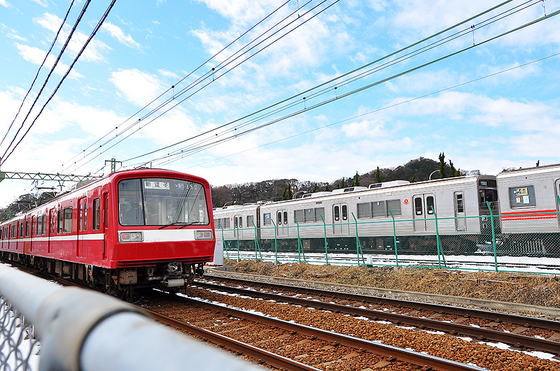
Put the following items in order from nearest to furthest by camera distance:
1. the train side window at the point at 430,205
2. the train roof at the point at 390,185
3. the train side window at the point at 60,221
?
the train side window at the point at 60,221 < the train roof at the point at 390,185 < the train side window at the point at 430,205

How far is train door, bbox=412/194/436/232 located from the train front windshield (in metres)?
12.1

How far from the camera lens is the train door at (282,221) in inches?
1023

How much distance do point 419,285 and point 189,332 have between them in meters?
7.22

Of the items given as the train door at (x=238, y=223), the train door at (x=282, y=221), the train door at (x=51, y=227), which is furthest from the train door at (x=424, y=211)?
the train door at (x=51, y=227)

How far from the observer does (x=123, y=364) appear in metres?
0.92

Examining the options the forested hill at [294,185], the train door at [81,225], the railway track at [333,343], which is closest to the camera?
the railway track at [333,343]

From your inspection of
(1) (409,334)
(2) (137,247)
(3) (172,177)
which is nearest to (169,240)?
(2) (137,247)

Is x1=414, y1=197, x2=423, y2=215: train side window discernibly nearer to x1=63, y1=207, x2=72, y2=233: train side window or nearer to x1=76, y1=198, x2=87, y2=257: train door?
x1=76, y1=198, x2=87, y2=257: train door

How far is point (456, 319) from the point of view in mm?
7805

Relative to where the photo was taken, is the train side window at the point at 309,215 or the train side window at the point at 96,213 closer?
the train side window at the point at 96,213

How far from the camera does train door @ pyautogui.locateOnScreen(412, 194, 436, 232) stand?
1853 centimetres

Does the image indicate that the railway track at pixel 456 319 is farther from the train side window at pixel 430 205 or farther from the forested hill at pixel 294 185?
the forested hill at pixel 294 185

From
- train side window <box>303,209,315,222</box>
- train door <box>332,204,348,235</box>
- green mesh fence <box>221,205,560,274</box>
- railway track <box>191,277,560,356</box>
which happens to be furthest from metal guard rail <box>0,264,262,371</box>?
train side window <box>303,209,315,222</box>

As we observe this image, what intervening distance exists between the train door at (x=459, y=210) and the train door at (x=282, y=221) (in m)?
11.0
